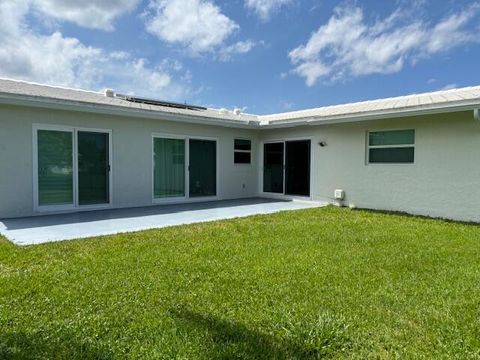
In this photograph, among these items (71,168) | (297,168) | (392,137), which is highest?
(392,137)

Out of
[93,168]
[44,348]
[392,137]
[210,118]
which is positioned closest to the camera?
[44,348]

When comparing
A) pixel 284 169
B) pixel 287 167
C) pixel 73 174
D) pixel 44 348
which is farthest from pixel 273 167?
pixel 44 348

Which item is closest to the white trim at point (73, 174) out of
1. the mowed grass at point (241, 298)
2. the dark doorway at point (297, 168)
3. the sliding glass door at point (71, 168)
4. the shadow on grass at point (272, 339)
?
the sliding glass door at point (71, 168)

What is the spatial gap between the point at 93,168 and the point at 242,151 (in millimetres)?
6245

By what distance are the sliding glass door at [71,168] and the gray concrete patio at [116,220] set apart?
2.05 feet

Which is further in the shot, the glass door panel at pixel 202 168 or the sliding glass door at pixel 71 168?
the glass door panel at pixel 202 168

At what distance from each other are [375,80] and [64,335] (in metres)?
26.4

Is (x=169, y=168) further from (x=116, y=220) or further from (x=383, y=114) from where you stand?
(x=383, y=114)

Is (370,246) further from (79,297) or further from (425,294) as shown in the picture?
(79,297)

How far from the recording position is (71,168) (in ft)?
32.9

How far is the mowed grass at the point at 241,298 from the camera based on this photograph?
2.95 metres

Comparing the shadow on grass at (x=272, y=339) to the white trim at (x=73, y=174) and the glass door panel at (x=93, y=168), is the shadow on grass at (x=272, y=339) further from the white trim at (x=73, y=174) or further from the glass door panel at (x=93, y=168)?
the glass door panel at (x=93, y=168)

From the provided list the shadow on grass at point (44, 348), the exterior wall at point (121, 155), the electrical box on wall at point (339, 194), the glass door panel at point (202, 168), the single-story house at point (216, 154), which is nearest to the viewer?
the shadow on grass at point (44, 348)

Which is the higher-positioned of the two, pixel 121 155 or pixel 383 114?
pixel 383 114
